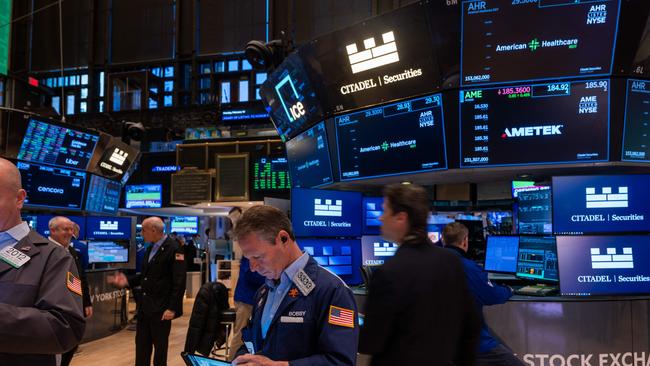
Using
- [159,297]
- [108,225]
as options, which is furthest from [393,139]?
[108,225]

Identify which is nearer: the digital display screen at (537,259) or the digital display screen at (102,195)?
the digital display screen at (537,259)

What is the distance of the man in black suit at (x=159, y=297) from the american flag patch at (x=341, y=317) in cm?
329

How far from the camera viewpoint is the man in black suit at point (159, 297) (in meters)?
4.60

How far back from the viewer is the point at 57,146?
8.53m

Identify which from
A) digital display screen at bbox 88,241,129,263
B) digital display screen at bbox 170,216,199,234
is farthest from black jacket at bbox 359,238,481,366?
digital display screen at bbox 170,216,199,234

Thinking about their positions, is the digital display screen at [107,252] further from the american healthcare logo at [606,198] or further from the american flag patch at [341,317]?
the american flag patch at [341,317]

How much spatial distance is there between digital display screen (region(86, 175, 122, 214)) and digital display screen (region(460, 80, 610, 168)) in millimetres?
6751

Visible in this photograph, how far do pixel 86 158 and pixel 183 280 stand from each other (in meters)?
5.28

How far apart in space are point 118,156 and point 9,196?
28.2ft

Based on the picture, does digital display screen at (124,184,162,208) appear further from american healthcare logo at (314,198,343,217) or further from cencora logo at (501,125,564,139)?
cencora logo at (501,125,564,139)

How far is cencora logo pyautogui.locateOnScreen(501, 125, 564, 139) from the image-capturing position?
15.6 ft

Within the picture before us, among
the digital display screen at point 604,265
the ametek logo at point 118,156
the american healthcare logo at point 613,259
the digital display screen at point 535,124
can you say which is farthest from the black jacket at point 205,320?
the ametek logo at point 118,156

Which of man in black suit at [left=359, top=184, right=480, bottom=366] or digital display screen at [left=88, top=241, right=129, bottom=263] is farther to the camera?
digital display screen at [left=88, top=241, right=129, bottom=263]

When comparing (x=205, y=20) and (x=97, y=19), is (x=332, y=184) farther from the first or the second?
(x=97, y=19)
